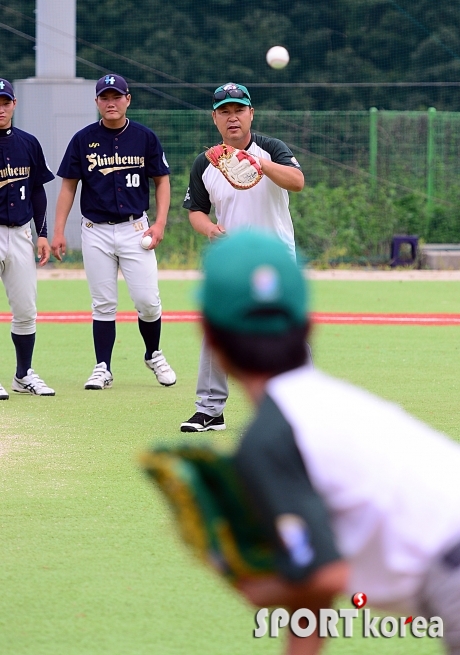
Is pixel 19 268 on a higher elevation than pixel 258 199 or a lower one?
lower

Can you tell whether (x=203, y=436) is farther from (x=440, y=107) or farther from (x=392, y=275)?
(x=440, y=107)

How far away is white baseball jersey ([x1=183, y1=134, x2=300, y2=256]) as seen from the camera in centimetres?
659

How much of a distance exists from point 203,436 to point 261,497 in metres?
4.64

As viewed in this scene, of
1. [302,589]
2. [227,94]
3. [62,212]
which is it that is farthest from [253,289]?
[62,212]

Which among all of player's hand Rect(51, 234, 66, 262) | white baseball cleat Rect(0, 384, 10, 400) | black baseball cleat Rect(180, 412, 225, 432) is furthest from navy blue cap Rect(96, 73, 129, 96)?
black baseball cleat Rect(180, 412, 225, 432)

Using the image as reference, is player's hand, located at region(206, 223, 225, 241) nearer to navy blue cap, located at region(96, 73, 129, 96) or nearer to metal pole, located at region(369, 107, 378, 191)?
navy blue cap, located at region(96, 73, 129, 96)

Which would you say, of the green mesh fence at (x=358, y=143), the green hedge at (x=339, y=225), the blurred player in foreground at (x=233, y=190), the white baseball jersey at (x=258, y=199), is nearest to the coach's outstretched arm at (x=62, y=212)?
the blurred player in foreground at (x=233, y=190)

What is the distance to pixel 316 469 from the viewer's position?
203 centimetres

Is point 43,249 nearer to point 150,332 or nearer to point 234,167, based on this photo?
point 150,332

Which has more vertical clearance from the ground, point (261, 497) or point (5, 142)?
point (5, 142)

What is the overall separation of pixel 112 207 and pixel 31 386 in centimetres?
143

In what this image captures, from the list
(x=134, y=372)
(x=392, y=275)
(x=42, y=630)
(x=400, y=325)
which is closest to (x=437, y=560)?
(x=42, y=630)

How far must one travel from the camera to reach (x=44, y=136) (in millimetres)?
19656

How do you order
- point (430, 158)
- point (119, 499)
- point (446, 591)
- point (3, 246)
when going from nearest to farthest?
point (446, 591) < point (119, 499) < point (3, 246) < point (430, 158)
